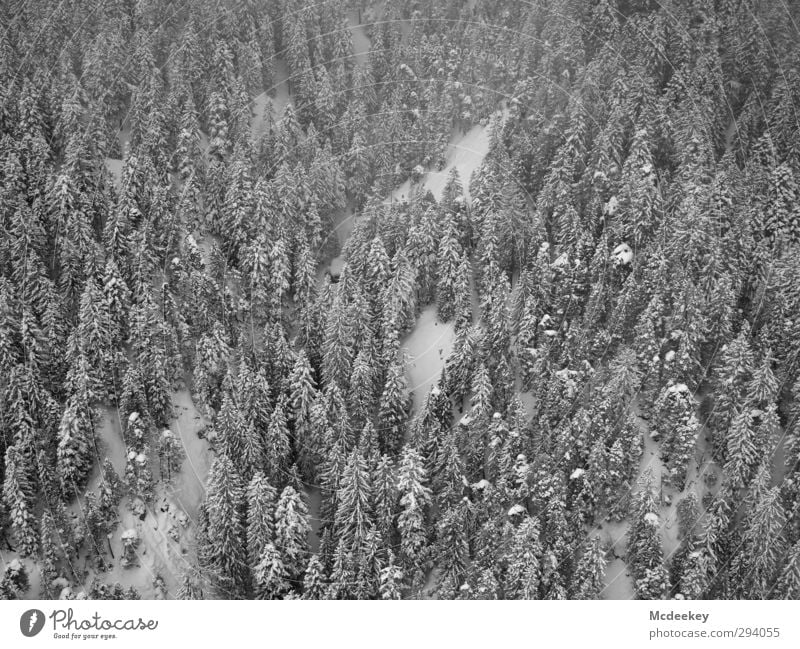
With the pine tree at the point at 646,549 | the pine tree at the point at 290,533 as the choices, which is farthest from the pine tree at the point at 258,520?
the pine tree at the point at 646,549

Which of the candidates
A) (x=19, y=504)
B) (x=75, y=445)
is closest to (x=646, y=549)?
(x=75, y=445)

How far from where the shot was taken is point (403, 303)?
92.2 meters

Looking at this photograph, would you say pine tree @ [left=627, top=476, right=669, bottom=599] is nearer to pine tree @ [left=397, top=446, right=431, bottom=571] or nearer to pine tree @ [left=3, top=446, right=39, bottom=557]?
pine tree @ [left=397, top=446, right=431, bottom=571]

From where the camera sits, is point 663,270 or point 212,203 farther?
point 212,203

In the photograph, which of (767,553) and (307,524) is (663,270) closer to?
(767,553)

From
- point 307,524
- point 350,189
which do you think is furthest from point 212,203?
point 307,524

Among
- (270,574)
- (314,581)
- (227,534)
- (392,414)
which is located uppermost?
(392,414)

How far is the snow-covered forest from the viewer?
74688mm

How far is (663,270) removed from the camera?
83.9 m

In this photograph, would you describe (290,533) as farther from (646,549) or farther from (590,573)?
(646,549)

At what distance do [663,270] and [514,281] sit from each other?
52.7ft

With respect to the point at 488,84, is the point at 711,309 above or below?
below

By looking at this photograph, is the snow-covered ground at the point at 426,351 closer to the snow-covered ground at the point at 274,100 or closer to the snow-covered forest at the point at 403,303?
the snow-covered forest at the point at 403,303
